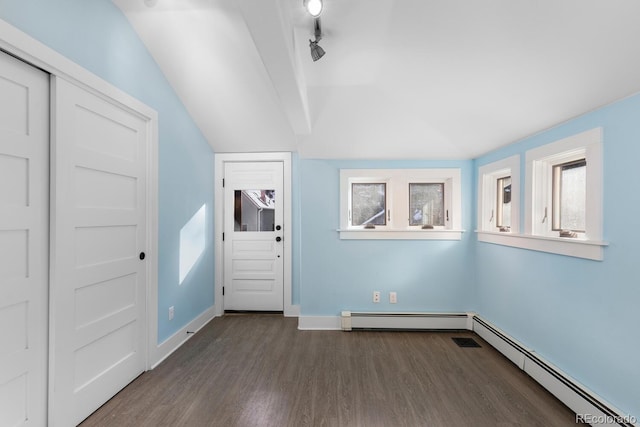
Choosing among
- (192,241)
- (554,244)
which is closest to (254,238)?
(192,241)

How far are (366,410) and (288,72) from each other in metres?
2.22

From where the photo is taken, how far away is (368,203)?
3.41 metres

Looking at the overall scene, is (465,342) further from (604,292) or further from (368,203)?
(368,203)

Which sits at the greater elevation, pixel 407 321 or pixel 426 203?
pixel 426 203

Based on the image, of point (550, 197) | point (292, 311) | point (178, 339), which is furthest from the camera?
point (292, 311)

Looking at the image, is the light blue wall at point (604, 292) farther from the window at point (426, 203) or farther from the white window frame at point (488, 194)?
the window at point (426, 203)

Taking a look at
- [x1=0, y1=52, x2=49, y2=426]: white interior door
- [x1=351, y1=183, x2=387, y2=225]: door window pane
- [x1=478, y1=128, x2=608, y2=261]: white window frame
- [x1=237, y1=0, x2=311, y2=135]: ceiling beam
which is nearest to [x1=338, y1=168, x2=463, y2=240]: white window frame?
[x1=351, y1=183, x2=387, y2=225]: door window pane

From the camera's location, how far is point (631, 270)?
1549 mm

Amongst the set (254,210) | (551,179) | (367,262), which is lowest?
(367,262)

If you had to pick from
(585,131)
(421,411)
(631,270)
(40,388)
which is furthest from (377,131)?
(40,388)

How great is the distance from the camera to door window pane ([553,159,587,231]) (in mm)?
2002

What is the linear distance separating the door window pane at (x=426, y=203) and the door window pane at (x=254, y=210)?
1734 mm

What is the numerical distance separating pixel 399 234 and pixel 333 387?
67.6 inches

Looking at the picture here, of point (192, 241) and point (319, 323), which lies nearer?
point (192, 241)
